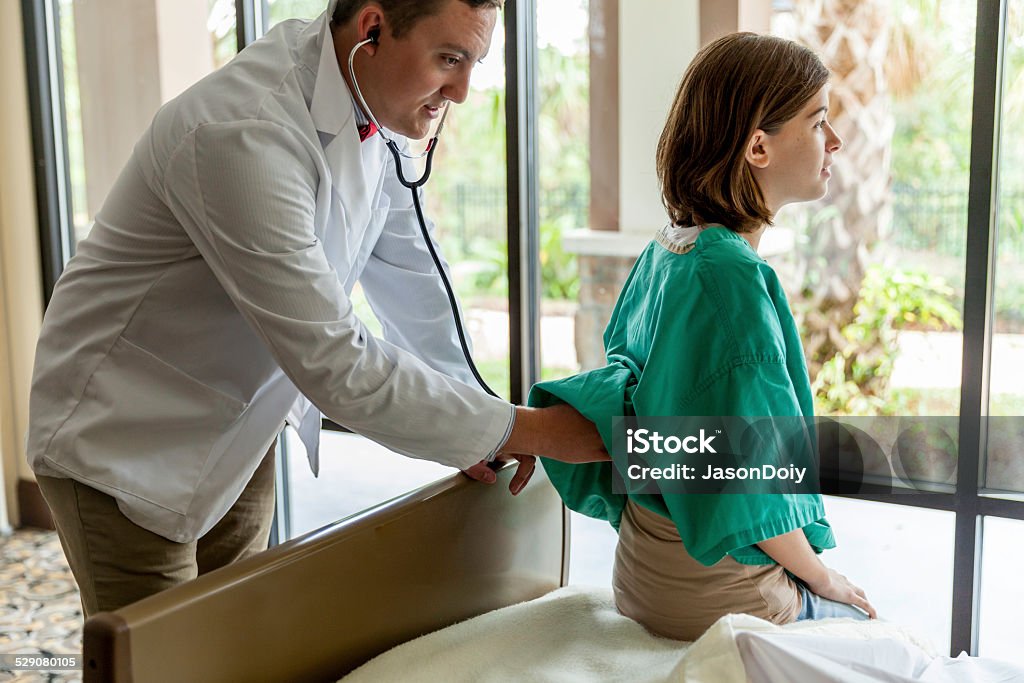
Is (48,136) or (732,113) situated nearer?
(732,113)

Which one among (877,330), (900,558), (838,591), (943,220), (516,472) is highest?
(943,220)

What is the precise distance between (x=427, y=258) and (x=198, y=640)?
0.78 metres

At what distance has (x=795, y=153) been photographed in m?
1.37

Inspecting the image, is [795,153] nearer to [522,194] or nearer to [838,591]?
[838,591]

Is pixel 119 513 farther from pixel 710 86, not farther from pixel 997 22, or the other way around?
pixel 997 22

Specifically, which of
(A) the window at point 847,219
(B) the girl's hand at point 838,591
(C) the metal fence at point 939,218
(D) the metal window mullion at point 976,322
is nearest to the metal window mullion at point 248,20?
(A) the window at point 847,219

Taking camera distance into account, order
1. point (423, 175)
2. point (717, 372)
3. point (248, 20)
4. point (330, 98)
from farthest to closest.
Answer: point (248, 20)
point (423, 175)
point (330, 98)
point (717, 372)

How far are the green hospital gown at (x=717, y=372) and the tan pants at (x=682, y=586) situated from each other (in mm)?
32

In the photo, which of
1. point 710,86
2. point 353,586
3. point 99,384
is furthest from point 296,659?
point 710,86

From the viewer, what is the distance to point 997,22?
5.28 ft

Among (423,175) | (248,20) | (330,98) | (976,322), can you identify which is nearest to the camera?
(330,98)

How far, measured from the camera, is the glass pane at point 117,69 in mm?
2686

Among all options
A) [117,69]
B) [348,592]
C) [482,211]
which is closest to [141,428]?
[348,592]

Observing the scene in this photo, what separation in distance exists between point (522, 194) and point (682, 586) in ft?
3.35
